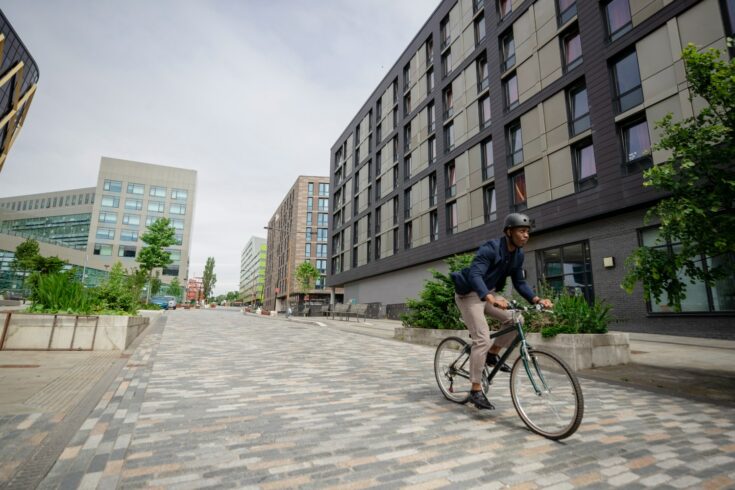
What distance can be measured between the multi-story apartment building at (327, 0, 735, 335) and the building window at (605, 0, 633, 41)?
0.05 metres

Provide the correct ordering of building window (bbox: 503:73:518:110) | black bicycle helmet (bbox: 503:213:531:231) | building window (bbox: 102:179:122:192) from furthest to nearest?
building window (bbox: 102:179:122:192), building window (bbox: 503:73:518:110), black bicycle helmet (bbox: 503:213:531:231)

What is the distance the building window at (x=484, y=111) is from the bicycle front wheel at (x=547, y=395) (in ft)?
72.5

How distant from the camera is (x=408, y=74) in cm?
3325

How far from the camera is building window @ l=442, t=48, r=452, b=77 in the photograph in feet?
90.2

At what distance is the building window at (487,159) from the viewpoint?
73.0 ft

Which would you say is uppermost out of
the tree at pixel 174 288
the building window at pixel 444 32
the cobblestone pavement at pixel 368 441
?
the building window at pixel 444 32

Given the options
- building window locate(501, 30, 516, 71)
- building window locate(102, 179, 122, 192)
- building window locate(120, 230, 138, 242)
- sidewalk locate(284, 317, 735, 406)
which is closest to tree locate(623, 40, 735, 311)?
sidewalk locate(284, 317, 735, 406)

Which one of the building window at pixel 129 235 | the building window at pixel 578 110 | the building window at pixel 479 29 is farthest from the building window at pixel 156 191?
the building window at pixel 578 110

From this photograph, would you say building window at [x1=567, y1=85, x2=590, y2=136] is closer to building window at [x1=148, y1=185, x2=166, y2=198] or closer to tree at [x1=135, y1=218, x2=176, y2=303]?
tree at [x1=135, y1=218, x2=176, y2=303]

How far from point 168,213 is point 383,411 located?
91148 mm

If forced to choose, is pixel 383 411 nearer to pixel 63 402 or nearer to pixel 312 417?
pixel 312 417

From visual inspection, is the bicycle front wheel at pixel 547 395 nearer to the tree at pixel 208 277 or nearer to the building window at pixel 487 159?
the building window at pixel 487 159

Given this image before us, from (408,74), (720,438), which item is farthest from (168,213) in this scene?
(720,438)

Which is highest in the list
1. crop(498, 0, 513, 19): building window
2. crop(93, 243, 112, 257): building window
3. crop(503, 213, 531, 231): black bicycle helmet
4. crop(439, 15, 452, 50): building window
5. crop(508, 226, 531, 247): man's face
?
crop(439, 15, 452, 50): building window
